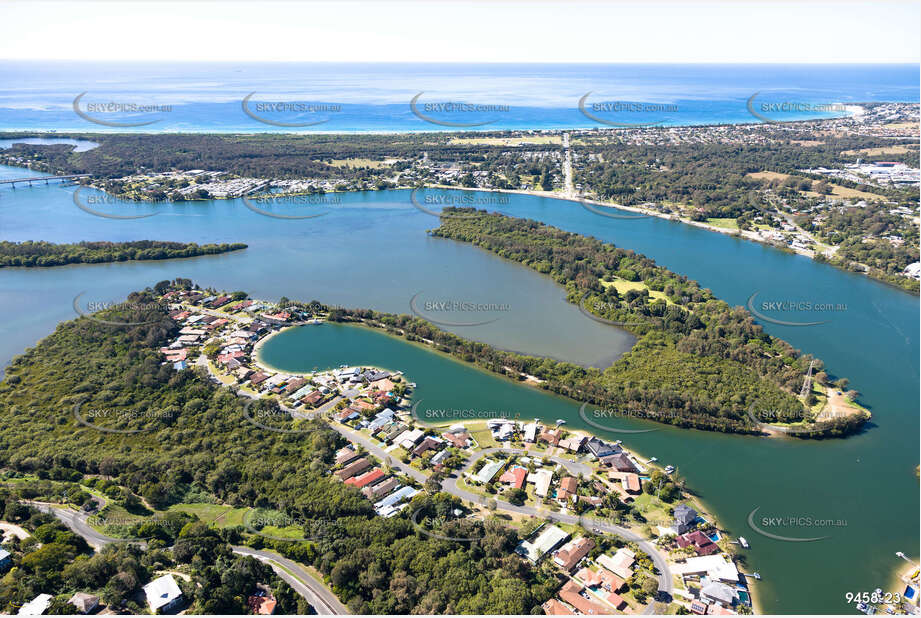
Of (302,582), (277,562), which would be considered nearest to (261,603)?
(302,582)

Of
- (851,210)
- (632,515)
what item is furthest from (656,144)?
(632,515)

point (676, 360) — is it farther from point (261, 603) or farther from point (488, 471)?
point (261, 603)

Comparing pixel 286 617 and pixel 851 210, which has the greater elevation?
pixel 851 210

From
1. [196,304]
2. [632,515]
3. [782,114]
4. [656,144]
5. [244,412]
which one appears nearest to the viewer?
[632,515]

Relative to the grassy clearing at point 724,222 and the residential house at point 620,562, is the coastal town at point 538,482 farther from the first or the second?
the grassy clearing at point 724,222

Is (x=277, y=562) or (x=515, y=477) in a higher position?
(x=515, y=477)

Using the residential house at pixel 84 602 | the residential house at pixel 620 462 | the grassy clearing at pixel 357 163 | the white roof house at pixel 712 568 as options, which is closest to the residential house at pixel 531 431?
the residential house at pixel 620 462

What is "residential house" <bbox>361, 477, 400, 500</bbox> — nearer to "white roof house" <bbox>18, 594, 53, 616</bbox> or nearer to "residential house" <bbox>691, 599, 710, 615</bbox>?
"white roof house" <bbox>18, 594, 53, 616</bbox>

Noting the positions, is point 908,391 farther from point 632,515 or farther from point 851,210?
point 851,210
